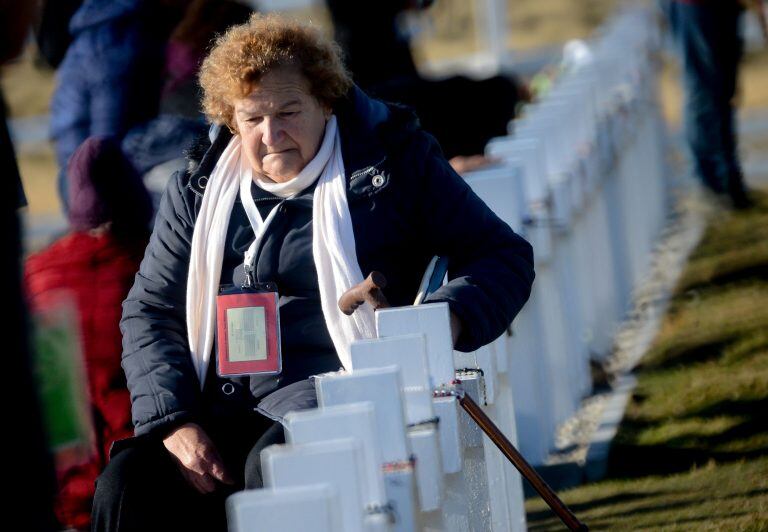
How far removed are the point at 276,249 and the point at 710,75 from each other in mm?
5164

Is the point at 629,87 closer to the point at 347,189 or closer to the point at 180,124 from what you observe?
the point at 180,124

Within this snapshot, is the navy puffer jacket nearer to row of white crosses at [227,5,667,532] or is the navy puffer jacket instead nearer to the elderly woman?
the elderly woman

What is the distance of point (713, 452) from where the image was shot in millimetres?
5078

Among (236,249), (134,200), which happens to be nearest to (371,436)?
(236,249)

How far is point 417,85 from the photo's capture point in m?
7.12

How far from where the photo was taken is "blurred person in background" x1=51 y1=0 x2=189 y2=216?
260 inches

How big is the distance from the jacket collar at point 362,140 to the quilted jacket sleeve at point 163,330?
12 cm

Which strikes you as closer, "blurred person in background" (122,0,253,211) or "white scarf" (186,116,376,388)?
"white scarf" (186,116,376,388)

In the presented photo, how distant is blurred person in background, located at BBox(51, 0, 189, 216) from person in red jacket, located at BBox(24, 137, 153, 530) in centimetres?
164

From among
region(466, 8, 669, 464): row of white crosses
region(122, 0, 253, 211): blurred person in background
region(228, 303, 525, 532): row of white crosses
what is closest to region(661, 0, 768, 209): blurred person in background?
region(466, 8, 669, 464): row of white crosses

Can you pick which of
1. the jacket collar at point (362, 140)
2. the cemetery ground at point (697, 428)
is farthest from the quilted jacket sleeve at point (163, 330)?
the cemetery ground at point (697, 428)

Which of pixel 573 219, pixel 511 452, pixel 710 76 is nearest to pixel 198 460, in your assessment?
pixel 511 452

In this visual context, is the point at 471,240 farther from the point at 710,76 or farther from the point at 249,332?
the point at 710,76

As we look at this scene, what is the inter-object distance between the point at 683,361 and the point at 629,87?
8.70ft
